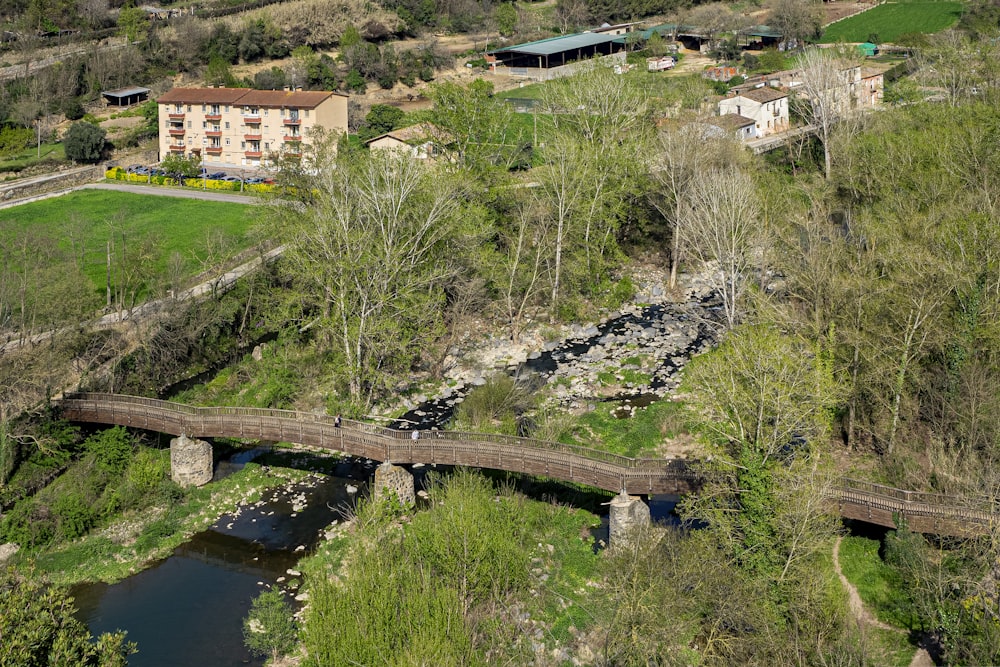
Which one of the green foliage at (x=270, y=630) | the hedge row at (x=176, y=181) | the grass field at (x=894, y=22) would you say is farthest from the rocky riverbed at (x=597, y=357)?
the grass field at (x=894, y=22)

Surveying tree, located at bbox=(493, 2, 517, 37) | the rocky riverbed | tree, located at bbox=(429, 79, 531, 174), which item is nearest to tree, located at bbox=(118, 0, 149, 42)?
tree, located at bbox=(493, 2, 517, 37)

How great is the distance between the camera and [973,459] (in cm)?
3462

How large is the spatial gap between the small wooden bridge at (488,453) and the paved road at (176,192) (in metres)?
40.4

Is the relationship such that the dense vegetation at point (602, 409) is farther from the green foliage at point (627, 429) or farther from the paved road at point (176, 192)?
the paved road at point (176, 192)

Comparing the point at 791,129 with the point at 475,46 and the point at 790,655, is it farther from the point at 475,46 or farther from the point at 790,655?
the point at 790,655

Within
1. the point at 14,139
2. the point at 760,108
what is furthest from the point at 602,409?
the point at 14,139

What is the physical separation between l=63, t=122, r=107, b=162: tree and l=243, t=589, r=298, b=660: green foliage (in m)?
75.0

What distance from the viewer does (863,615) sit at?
3197 centimetres

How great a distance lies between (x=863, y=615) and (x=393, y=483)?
60.0 ft

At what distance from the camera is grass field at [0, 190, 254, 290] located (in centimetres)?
6606

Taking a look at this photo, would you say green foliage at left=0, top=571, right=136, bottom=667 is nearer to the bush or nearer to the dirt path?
the dirt path

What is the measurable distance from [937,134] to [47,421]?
50.6 meters

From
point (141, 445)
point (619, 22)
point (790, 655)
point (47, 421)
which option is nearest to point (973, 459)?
point (790, 655)

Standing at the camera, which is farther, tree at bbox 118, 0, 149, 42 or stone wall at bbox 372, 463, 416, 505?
tree at bbox 118, 0, 149, 42
